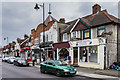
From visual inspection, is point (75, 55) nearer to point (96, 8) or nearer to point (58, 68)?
point (58, 68)

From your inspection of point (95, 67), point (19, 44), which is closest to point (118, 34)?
point (95, 67)

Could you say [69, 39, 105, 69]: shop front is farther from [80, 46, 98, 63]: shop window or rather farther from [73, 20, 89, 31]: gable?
[73, 20, 89, 31]: gable

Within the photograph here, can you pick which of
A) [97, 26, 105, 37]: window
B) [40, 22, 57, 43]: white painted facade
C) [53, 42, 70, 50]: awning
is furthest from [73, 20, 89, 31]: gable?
[40, 22, 57, 43]: white painted facade

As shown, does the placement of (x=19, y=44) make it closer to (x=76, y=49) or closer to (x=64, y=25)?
(x=64, y=25)

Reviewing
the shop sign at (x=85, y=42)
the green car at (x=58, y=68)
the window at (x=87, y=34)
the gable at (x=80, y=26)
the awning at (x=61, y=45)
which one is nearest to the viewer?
the green car at (x=58, y=68)

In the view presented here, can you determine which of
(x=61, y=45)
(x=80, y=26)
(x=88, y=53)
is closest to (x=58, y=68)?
(x=88, y=53)

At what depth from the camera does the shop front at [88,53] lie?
16.7m

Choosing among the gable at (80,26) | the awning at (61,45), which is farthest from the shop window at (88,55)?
the gable at (80,26)

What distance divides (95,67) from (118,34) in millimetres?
5455

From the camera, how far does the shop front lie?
54.9 feet

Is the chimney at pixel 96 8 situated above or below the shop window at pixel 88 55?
above

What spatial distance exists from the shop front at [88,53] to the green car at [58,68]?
5698 mm

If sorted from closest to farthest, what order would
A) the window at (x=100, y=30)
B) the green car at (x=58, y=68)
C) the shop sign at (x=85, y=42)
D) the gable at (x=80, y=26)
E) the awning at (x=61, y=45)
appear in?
the green car at (x=58, y=68) < the shop sign at (x=85, y=42) < the window at (x=100, y=30) < the gable at (x=80, y=26) < the awning at (x=61, y=45)

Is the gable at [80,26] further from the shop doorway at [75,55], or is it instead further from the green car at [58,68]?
the green car at [58,68]
